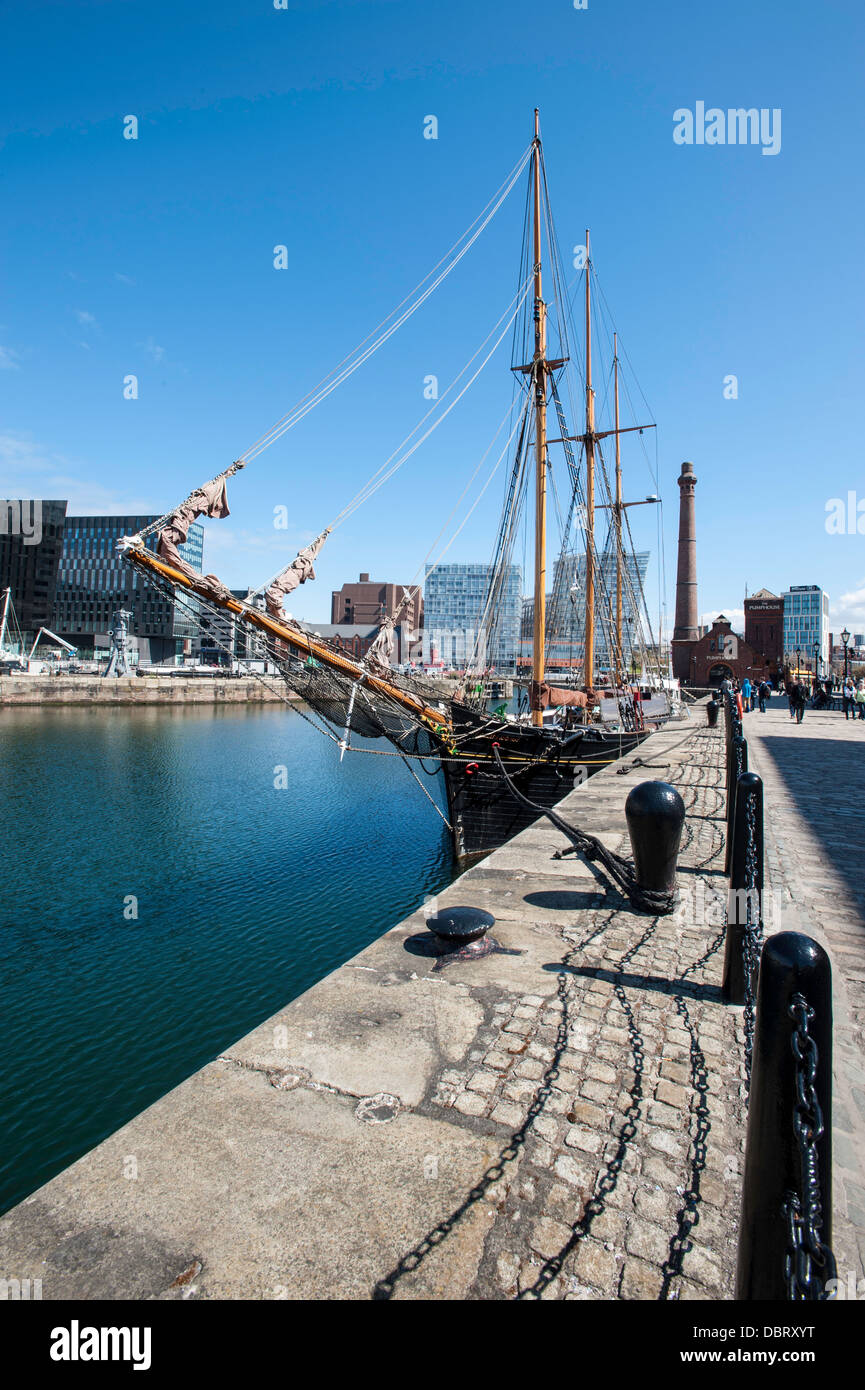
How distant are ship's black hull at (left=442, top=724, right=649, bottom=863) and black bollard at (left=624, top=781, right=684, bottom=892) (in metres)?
8.72

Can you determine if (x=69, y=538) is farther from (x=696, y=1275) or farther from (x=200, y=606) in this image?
(x=696, y=1275)

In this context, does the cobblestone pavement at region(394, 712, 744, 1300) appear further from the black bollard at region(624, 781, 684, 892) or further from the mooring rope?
the black bollard at region(624, 781, 684, 892)

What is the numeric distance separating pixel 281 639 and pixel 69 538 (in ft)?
351

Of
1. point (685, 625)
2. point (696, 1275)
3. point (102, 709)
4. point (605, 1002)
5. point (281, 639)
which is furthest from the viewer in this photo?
point (685, 625)

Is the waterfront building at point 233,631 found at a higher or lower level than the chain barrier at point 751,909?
higher

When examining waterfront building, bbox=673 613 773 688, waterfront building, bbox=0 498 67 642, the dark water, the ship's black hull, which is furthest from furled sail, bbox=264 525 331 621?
waterfront building, bbox=0 498 67 642

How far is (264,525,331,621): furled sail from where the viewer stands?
13.2m

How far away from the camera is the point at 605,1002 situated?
438 cm

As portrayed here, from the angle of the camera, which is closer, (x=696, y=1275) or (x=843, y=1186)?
(x=696, y=1275)

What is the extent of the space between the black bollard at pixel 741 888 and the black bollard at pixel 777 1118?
2.67m

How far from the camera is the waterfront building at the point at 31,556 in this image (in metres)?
97.9

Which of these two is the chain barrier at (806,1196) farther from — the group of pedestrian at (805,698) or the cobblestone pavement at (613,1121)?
the group of pedestrian at (805,698)
